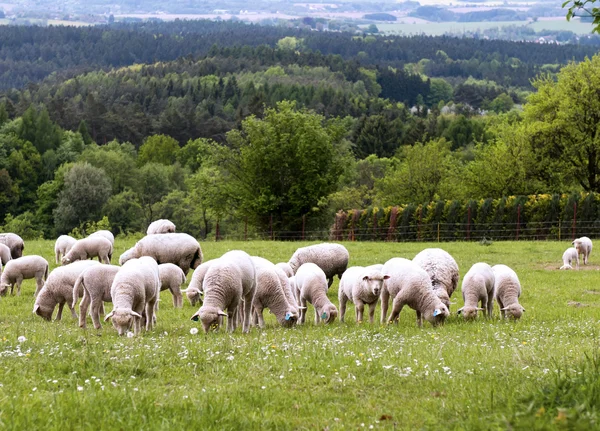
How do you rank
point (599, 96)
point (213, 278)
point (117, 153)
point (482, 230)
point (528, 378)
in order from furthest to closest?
point (117, 153) < point (599, 96) < point (482, 230) < point (213, 278) < point (528, 378)

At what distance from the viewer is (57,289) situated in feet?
52.1

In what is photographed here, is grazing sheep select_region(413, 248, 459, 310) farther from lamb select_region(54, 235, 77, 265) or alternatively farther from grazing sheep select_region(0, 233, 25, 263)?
grazing sheep select_region(0, 233, 25, 263)

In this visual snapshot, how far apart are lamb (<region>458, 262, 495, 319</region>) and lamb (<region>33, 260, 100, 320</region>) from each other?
6967mm

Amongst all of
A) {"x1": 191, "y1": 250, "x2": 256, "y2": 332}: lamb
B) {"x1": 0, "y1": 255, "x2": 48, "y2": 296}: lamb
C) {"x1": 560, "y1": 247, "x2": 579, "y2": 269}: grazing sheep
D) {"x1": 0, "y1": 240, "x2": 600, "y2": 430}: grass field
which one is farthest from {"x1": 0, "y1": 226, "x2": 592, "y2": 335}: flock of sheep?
{"x1": 560, "y1": 247, "x2": 579, "y2": 269}: grazing sheep

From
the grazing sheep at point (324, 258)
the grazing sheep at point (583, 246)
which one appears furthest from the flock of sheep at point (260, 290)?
the grazing sheep at point (583, 246)

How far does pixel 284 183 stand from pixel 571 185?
2020 cm

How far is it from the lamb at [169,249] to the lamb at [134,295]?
6975 millimetres

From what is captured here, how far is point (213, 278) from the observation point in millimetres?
13578

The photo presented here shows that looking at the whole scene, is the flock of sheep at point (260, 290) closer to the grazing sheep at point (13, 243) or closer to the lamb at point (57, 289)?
the lamb at point (57, 289)

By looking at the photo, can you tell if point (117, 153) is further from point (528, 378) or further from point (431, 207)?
point (528, 378)

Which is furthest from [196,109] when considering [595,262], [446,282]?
[446,282]

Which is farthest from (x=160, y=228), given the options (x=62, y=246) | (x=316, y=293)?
(x=316, y=293)

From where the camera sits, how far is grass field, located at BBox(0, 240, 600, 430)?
691 cm

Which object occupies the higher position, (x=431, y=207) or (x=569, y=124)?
(x=569, y=124)
